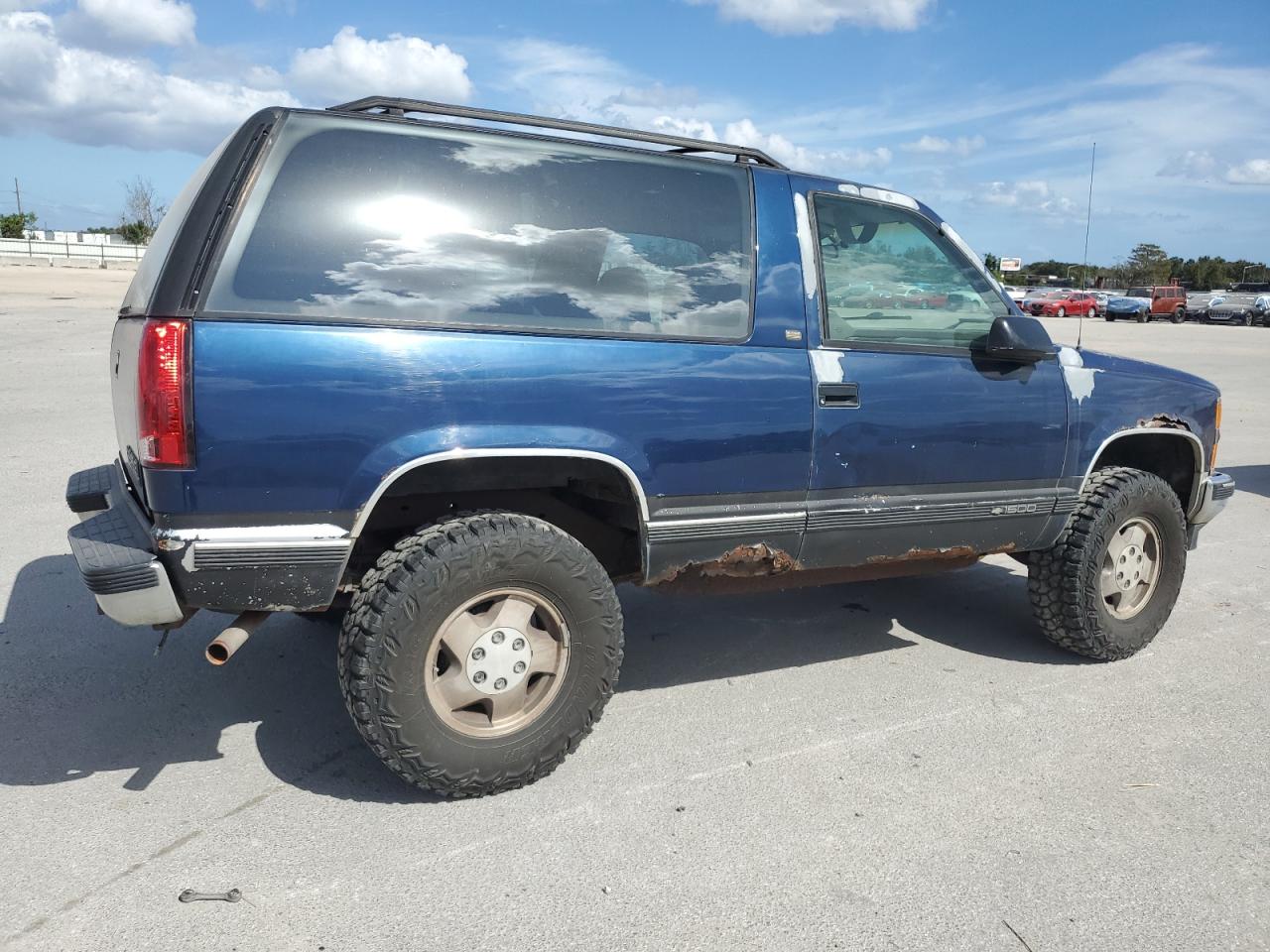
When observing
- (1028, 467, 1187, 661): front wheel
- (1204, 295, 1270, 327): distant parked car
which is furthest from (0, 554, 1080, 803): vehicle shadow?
(1204, 295, 1270, 327): distant parked car

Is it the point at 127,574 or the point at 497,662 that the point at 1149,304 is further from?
the point at 127,574

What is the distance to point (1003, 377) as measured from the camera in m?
4.06

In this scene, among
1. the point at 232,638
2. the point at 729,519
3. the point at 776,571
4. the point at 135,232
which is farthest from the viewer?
the point at 135,232

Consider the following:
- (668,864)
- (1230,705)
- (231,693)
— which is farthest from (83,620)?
(1230,705)

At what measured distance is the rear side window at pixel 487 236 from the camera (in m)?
2.95

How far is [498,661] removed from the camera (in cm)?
324

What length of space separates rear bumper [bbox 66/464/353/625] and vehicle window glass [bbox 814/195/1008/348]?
1.92 m

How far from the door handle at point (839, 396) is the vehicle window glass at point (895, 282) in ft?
0.60

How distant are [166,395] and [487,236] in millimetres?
1041

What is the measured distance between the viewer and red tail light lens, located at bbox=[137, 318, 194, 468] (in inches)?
109

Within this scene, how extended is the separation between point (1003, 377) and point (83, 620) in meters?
3.99

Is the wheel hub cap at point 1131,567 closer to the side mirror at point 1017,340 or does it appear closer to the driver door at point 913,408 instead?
the driver door at point 913,408

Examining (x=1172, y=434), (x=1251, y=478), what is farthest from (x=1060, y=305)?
(x=1172, y=434)

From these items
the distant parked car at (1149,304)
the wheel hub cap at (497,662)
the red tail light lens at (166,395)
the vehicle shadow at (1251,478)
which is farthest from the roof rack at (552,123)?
the distant parked car at (1149,304)
